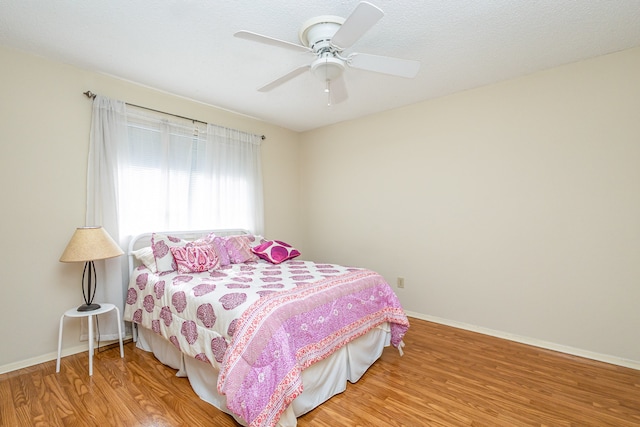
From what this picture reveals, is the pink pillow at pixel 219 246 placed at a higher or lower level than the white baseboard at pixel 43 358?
higher

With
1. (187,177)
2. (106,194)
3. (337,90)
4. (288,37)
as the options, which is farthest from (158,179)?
(337,90)

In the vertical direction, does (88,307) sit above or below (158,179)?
below

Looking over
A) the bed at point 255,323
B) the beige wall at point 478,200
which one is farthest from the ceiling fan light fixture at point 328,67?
the beige wall at point 478,200

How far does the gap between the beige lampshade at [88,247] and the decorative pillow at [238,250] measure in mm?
1000

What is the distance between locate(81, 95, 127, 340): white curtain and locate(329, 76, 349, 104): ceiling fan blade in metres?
2.05

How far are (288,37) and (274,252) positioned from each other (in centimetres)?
205

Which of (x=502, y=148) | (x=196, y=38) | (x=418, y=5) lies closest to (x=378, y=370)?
(x=502, y=148)

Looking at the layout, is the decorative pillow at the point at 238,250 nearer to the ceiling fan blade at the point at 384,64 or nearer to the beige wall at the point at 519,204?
the beige wall at the point at 519,204

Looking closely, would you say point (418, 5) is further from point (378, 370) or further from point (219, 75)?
point (378, 370)

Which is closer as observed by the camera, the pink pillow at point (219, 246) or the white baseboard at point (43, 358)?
the white baseboard at point (43, 358)

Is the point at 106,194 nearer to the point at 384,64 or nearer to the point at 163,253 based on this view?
the point at 163,253

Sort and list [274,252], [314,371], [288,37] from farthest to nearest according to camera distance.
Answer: [274,252], [288,37], [314,371]

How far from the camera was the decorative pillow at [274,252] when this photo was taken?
3.22 metres

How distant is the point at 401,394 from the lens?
2.02 metres
